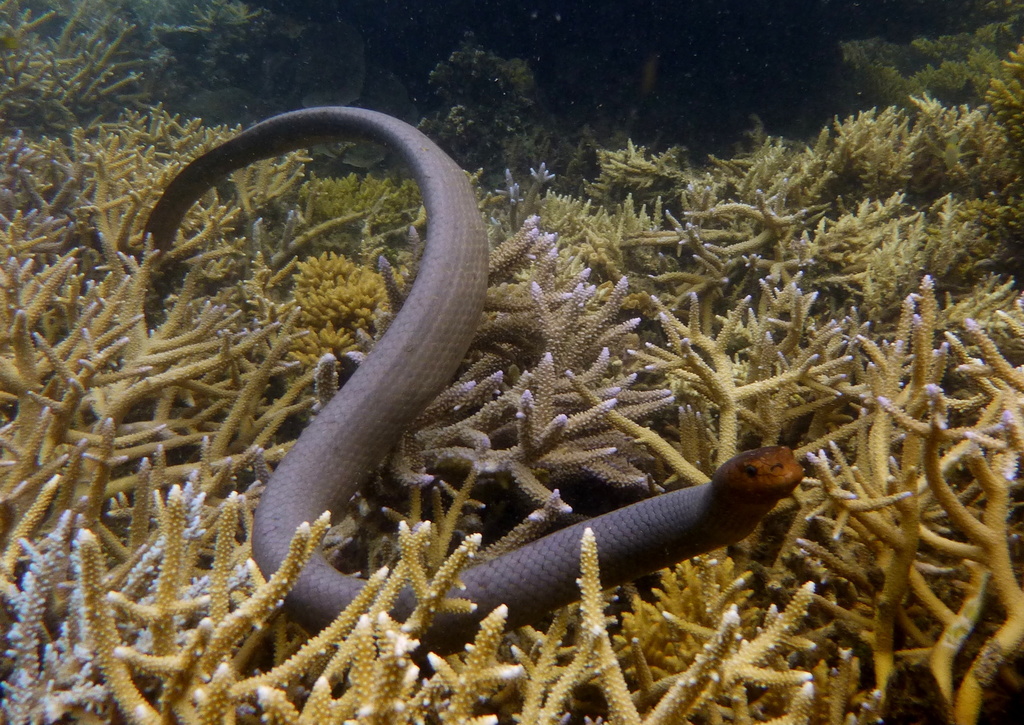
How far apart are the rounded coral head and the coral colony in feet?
1.05

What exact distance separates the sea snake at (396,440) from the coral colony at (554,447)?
7.0 inches

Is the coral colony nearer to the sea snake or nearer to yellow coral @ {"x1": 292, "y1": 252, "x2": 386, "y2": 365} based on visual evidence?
yellow coral @ {"x1": 292, "y1": 252, "x2": 386, "y2": 365}

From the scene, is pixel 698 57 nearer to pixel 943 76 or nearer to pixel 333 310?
pixel 943 76

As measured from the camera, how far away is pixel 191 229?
4.70 m

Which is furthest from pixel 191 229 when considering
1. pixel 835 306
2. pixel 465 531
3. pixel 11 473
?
pixel 835 306

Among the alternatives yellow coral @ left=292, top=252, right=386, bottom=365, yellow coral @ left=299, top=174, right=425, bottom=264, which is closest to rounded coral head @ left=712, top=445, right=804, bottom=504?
yellow coral @ left=292, top=252, right=386, bottom=365

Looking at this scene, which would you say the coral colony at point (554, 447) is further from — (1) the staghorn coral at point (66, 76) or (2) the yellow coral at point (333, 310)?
(1) the staghorn coral at point (66, 76)

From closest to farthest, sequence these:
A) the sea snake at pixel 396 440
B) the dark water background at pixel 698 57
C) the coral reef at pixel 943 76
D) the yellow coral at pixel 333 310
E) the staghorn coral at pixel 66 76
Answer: the sea snake at pixel 396 440
the yellow coral at pixel 333 310
the dark water background at pixel 698 57
the coral reef at pixel 943 76
the staghorn coral at pixel 66 76

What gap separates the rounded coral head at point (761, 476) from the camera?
1.49m

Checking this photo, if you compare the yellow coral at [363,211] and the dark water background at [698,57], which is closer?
the yellow coral at [363,211]

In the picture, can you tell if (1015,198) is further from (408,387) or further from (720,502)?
(408,387)

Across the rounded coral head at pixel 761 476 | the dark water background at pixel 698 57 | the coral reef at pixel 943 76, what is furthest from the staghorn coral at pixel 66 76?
the coral reef at pixel 943 76

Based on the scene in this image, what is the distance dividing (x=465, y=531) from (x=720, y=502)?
1.31 m

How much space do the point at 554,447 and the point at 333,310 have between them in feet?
6.96
